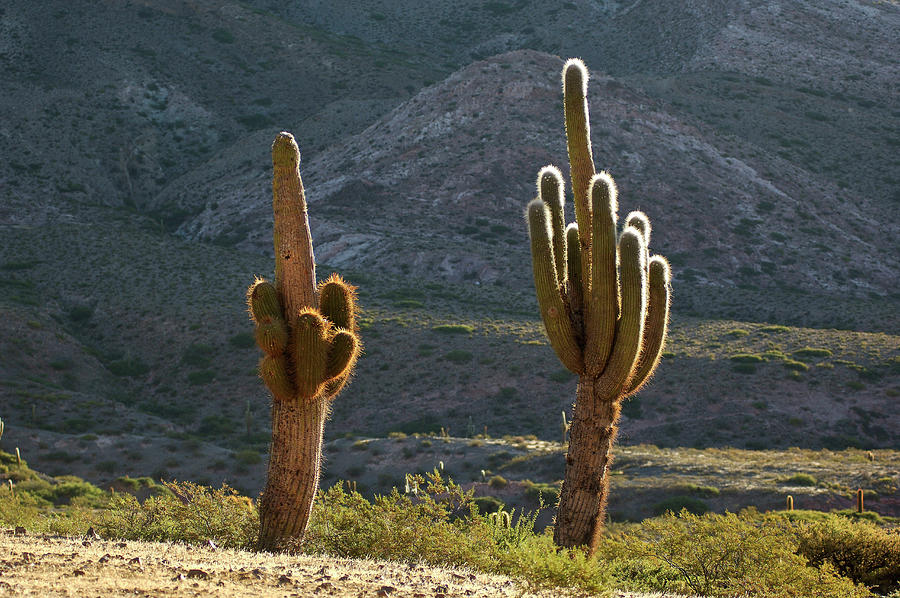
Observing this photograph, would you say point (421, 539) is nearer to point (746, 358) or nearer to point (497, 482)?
point (497, 482)

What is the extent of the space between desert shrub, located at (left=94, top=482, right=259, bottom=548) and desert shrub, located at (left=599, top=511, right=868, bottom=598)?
390 cm

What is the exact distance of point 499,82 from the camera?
5497 centimetres

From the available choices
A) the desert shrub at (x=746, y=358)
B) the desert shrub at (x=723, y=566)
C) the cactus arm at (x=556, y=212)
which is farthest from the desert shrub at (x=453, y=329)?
the desert shrub at (x=723, y=566)

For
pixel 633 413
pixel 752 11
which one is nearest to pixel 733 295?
pixel 633 413

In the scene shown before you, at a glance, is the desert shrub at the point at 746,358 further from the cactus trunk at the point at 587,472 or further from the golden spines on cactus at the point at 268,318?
the golden spines on cactus at the point at 268,318

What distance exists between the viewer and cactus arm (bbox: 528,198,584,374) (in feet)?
32.8

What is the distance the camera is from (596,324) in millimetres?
9859

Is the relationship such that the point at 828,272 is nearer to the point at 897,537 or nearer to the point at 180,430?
the point at 180,430

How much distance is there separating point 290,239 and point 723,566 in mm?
5530

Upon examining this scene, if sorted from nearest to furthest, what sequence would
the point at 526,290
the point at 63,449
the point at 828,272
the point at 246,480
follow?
the point at 246,480 → the point at 63,449 → the point at 526,290 → the point at 828,272

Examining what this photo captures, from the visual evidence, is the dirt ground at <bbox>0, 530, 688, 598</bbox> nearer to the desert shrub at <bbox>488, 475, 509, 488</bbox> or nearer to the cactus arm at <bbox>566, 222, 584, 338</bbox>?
the cactus arm at <bbox>566, 222, 584, 338</bbox>

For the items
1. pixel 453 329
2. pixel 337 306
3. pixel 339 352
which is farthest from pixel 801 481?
pixel 453 329

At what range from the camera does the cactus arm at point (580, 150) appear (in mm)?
10469

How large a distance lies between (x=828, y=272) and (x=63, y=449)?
111 ft
